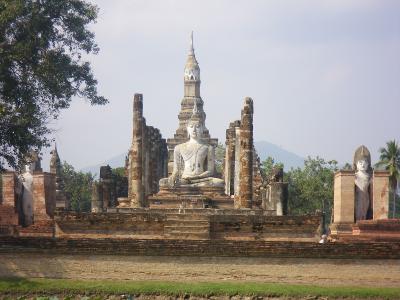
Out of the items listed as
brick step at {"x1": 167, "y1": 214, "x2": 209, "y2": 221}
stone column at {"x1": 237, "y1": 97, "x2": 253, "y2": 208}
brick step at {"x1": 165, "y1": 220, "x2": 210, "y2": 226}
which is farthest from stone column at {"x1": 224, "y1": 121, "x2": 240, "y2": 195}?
brick step at {"x1": 165, "y1": 220, "x2": 210, "y2": 226}

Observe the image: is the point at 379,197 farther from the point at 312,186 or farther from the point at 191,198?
the point at 312,186

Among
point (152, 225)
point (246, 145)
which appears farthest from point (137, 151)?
point (152, 225)

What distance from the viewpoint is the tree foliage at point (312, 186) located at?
58219 mm

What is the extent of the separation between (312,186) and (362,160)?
1303 inches

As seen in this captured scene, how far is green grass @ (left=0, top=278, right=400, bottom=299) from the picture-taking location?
16.5 meters

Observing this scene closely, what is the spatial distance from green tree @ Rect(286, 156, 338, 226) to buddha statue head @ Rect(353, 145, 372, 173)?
1266 inches

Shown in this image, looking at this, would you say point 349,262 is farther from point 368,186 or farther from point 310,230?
point 368,186

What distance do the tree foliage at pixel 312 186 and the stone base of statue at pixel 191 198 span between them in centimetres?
2281

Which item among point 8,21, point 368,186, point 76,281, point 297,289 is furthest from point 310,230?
point 8,21

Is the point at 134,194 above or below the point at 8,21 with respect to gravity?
below

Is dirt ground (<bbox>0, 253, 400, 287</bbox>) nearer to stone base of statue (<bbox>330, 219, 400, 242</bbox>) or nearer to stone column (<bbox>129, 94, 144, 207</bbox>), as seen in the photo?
stone base of statue (<bbox>330, 219, 400, 242</bbox>)

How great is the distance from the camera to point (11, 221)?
80.7 ft

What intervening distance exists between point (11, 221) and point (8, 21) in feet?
24.1

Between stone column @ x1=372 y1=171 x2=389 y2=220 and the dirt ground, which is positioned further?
stone column @ x1=372 y1=171 x2=389 y2=220
